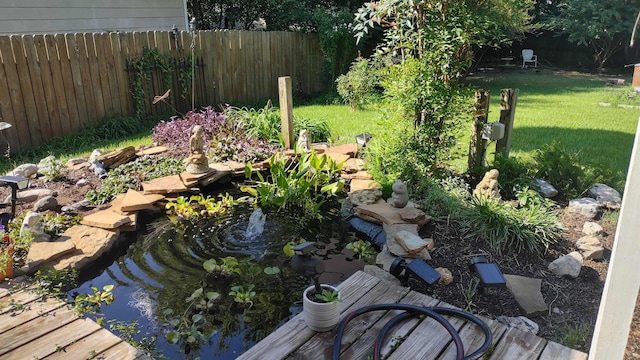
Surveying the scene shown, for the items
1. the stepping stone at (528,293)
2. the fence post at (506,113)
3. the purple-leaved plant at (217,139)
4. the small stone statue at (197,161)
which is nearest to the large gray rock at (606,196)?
the fence post at (506,113)

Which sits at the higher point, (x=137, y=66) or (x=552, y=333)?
(x=137, y=66)

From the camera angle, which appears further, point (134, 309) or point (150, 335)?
point (134, 309)

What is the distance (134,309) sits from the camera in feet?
8.77

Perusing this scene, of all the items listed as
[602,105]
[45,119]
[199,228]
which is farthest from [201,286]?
[602,105]

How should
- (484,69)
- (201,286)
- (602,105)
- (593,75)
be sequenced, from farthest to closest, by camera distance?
(484,69) < (593,75) < (602,105) < (201,286)

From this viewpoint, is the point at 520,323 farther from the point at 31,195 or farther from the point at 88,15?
the point at 88,15

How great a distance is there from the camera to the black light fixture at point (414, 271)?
2.53 metres

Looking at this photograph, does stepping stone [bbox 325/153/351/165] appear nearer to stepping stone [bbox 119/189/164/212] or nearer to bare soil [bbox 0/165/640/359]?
bare soil [bbox 0/165/640/359]

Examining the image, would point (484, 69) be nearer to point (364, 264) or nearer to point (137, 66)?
point (137, 66)

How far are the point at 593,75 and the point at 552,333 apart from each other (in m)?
13.0

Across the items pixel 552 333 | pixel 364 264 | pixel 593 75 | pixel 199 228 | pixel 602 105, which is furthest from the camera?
pixel 593 75

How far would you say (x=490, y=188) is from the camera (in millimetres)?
3551

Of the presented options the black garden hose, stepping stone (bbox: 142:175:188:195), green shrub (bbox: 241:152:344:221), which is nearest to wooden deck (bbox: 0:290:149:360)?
the black garden hose

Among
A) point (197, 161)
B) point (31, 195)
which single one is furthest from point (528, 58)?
point (31, 195)
